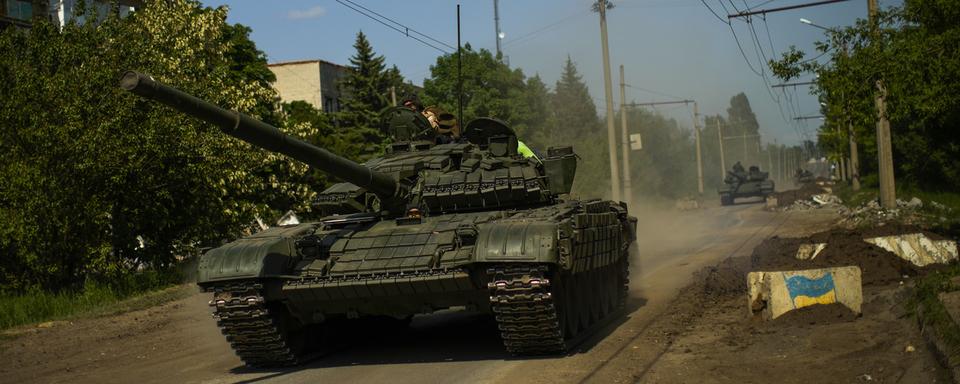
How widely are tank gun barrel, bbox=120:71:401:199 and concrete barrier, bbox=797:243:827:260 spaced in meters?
8.06

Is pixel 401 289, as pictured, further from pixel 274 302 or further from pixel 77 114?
pixel 77 114

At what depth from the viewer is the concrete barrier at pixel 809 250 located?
16516mm

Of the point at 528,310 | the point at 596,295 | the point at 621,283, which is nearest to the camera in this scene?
the point at 528,310

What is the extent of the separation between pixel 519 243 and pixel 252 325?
292 cm

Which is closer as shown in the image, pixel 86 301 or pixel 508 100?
pixel 86 301

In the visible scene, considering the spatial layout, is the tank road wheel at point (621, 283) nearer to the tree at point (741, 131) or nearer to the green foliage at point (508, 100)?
the green foliage at point (508, 100)

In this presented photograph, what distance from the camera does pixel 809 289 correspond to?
1168cm

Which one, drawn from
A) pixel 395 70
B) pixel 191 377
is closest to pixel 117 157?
pixel 191 377

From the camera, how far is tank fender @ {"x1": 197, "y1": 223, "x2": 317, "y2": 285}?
33.2ft

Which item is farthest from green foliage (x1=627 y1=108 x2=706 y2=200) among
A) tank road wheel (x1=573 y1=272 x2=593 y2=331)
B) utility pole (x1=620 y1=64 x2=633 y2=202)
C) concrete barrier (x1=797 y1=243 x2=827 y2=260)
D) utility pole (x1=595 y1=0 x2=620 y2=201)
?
tank road wheel (x1=573 y1=272 x2=593 y2=331)

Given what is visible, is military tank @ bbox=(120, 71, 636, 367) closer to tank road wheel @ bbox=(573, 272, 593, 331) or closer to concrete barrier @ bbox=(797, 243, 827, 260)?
tank road wheel @ bbox=(573, 272, 593, 331)

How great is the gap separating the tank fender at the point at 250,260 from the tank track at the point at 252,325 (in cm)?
16

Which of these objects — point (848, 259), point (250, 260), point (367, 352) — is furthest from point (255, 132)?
point (848, 259)

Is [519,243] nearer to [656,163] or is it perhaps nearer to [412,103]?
[412,103]
